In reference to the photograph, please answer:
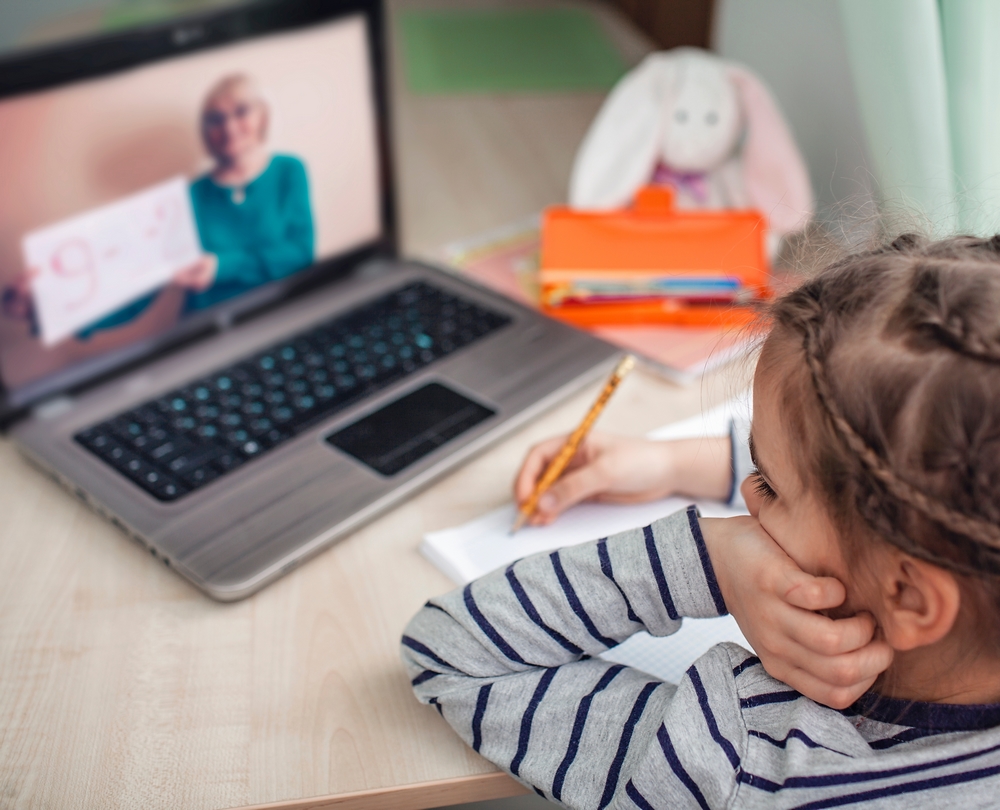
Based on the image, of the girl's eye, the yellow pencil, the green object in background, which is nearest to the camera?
the girl's eye

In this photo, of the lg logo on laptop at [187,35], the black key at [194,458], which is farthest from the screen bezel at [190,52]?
the black key at [194,458]

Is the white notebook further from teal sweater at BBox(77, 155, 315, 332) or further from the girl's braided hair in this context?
teal sweater at BBox(77, 155, 315, 332)

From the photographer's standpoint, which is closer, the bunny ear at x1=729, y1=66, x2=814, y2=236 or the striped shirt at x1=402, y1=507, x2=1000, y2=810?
the striped shirt at x1=402, y1=507, x2=1000, y2=810

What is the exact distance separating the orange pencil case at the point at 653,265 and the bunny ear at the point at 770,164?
3cm

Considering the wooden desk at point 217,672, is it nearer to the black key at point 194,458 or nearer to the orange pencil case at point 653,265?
the black key at point 194,458

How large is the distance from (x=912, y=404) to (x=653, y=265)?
565 mm

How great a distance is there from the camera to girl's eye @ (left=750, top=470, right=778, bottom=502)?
1.61ft

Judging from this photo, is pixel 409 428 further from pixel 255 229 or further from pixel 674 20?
pixel 674 20

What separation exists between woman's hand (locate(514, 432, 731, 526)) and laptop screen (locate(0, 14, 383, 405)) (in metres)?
0.35

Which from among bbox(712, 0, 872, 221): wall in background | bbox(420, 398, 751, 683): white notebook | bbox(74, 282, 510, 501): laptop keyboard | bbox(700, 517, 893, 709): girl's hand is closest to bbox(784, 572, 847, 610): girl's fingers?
bbox(700, 517, 893, 709): girl's hand

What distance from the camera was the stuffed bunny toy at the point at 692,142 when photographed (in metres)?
1.00

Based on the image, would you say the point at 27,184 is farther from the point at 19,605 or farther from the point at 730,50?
the point at 730,50

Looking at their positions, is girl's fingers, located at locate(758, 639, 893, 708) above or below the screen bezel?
below

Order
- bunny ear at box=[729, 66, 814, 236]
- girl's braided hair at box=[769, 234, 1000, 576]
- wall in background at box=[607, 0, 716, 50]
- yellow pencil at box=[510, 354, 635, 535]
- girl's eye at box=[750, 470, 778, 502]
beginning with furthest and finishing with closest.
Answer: wall in background at box=[607, 0, 716, 50]
bunny ear at box=[729, 66, 814, 236]
yellow pencil at box=[510, 354, 635, 535]
girl's eye at box=[750, 470, 778, 502]
girl's braided hair at box=[769, 234, 1000, 576]
